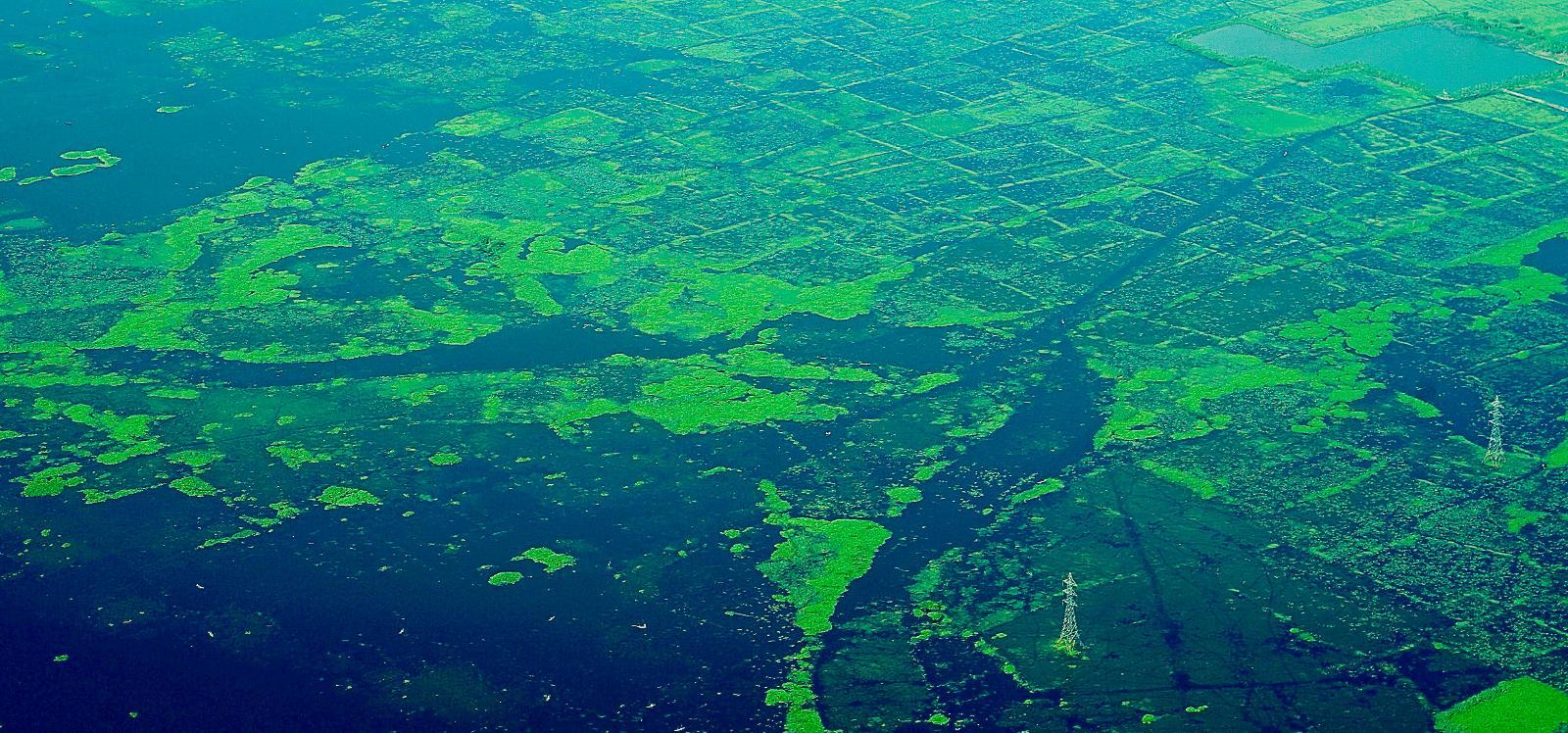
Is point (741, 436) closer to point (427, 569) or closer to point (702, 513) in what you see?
point (702, 513)

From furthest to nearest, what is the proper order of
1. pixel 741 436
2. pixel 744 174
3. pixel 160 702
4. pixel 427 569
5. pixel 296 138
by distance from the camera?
pixel 296 138 < pixel 744 174 < pixel 741 436 < pixel 427 569 < pixel 160 702

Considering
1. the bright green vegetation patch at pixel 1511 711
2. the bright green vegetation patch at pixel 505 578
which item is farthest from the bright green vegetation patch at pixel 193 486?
the bright green vegetation patch at pixel 1511 711

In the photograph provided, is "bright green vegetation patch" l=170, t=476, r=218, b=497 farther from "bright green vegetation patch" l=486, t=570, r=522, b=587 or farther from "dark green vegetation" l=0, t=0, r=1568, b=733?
"bright green vegetation patch" l=486, t=570, r=522, b=587

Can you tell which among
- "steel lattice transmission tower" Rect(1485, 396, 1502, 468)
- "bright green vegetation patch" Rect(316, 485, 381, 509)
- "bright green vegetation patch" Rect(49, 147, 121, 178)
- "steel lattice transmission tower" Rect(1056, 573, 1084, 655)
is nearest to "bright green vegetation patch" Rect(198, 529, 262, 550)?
"bright green vegetation patch" Rect(316, 485, 381, 509)

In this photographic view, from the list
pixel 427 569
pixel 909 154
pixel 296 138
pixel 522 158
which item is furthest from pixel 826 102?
pixel 427 569

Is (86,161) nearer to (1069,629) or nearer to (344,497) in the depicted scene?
(344,497)

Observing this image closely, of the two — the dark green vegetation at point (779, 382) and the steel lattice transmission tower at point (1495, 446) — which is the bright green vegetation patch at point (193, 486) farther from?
the steel lattice transmission tower at point (1495, 446)
